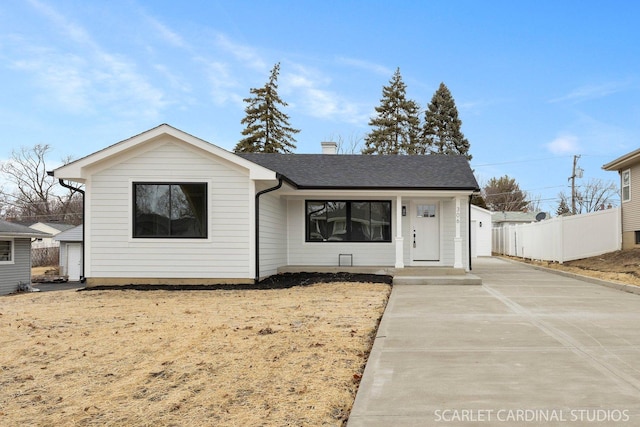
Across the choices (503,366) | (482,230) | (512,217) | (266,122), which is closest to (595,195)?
(512,217)

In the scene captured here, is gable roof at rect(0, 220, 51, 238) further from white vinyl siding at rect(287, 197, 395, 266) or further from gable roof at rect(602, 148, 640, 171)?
gable roof at rect(602, 148, 640, 171)

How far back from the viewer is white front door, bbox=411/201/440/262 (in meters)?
16.4

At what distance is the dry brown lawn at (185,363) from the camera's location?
4.01m

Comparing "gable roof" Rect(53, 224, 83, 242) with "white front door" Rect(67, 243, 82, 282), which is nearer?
"gable roof" Rect(53, 224, 83, 242)

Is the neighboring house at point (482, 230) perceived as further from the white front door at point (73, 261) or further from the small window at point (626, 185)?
the white front door at point (73, 261)

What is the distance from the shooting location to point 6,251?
23953mm

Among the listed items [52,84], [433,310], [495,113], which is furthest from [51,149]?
[433,310]

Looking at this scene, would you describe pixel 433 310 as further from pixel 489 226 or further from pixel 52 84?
pixel 489 226

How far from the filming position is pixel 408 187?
15062 millimetres

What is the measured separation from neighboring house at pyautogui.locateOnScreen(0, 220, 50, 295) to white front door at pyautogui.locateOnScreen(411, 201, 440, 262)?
1760 cm

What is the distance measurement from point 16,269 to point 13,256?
0.62 m

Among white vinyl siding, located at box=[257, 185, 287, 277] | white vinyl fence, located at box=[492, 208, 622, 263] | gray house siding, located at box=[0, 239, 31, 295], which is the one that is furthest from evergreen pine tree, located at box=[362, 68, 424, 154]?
white vinyl siding, located at box=[257, 185, 287, 277]

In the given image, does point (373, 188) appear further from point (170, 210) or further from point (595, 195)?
point (595, 195)

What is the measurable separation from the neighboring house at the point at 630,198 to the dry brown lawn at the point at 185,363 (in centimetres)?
1423
